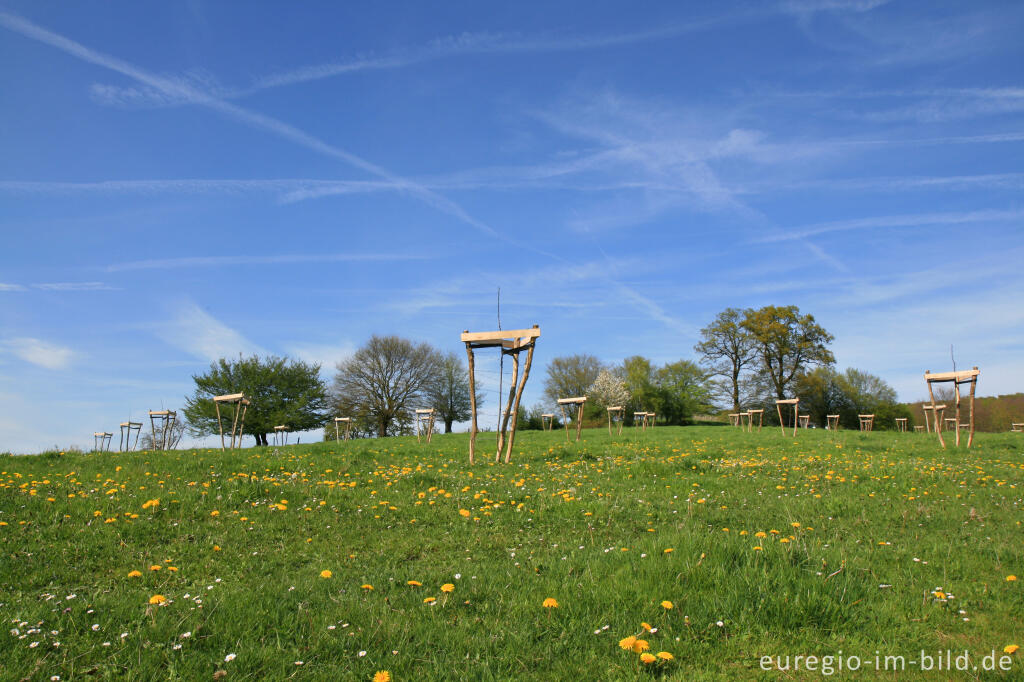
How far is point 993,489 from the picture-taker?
11.7 m

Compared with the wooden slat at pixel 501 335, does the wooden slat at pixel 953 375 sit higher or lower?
lower

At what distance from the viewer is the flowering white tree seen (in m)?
62.9

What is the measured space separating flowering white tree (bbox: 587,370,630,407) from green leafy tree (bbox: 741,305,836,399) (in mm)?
14179

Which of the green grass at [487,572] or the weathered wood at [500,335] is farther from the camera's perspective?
the weathered wood at [500,335]

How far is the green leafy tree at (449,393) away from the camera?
60.8m

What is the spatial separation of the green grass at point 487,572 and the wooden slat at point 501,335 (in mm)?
4020

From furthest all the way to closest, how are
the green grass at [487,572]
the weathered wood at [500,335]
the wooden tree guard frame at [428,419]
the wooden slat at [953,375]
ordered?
1. the wooden tree guard frame at [428,419]
2. the wooden slat at [953,375]
3. the weathered wood at [500,335]
4. the green grass at [487,572]

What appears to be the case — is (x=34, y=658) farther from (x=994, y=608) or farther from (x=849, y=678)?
(x=994, y=608)

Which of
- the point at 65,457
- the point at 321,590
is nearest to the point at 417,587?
the point at 321,590

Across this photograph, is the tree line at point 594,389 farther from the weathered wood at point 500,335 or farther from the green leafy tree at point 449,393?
the weathered wood at point 500,335

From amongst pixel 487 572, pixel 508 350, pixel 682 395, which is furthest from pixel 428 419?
pixel 682 395

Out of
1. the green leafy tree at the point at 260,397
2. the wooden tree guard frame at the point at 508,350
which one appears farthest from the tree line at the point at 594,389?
the wooden tree guard frame at the point at 508,350

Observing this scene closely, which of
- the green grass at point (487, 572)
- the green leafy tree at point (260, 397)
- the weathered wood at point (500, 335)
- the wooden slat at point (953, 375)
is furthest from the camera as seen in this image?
the green leafy tree at point (260, 397)

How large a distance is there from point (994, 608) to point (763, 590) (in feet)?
7.23
